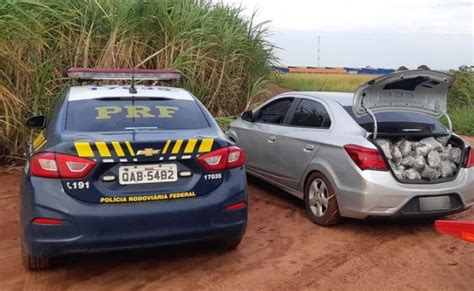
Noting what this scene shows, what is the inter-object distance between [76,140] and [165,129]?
698 millimetres

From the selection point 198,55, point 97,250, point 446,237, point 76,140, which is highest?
point 198,55

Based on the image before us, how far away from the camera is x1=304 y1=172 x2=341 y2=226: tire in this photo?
5195mm

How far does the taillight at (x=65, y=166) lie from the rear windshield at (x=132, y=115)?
398 mm

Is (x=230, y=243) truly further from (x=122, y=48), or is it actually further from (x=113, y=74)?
(x=122, y=48)

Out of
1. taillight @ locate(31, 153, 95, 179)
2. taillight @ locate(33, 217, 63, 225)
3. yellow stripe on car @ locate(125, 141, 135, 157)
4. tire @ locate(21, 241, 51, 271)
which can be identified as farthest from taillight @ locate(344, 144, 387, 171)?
tire @ locate(21, 241, 51, 271)

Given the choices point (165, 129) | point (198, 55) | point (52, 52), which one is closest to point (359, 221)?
point (165, 129)

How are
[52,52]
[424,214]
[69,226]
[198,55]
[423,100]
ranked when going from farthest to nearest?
[198,55] < [52,52] < [423,100] < [424,214] < [69,226]

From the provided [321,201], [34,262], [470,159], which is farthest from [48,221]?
[470,159]

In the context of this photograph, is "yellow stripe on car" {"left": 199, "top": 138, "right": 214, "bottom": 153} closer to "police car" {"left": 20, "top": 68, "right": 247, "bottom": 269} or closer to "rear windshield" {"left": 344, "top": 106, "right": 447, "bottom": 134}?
"police car" {"left": 20, "top": 68, "right": 247, "bottom": 269}

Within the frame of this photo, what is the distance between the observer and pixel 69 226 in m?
3.49

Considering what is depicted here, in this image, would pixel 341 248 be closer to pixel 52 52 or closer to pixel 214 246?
pixel 214 246

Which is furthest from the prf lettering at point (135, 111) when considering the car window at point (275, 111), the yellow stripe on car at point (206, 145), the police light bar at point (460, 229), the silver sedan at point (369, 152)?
the car window at point (275, 111)

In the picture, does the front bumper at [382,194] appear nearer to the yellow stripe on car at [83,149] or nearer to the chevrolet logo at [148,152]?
the chevrolet logo at [148,152]

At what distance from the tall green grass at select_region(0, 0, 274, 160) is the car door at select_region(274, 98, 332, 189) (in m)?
3.41
